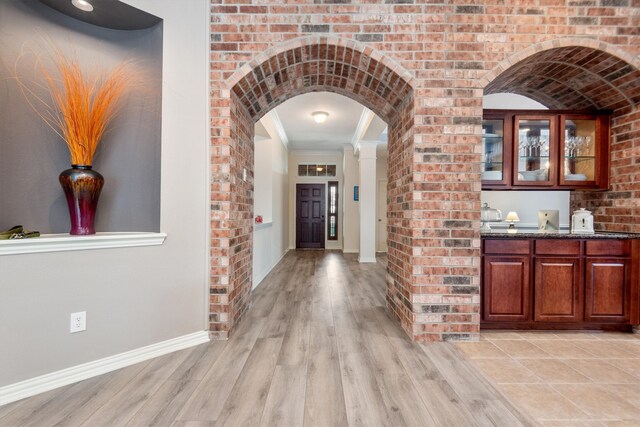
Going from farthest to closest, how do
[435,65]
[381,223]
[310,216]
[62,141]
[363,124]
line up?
[310,216]
[381,223]
[363,124]
[435,65]
[62,141]

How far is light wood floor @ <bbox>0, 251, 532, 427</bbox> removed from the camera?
143 centimetres

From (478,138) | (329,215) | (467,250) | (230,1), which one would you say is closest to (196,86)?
(230,1)

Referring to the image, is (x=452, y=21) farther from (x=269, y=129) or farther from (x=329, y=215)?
(x=329, y=215)

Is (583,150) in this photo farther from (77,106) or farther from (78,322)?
(78,322)

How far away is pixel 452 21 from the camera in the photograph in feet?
7.45

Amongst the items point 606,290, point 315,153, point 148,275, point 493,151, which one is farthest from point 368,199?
point 148,275

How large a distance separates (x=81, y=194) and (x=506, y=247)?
3110mm

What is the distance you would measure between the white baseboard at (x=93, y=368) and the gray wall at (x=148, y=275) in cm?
3

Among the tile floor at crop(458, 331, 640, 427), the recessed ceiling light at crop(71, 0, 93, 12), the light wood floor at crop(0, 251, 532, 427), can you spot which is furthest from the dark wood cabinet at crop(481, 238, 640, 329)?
the recessed ceiling light at crop(71, 0, 93, 12)

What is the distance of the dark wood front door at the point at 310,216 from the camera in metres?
8.41

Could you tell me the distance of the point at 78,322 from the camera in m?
1.78

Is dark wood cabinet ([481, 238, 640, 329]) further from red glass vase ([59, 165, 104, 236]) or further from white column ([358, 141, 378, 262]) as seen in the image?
white column ([358, 141, 378, 262])

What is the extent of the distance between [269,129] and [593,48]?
157 inches

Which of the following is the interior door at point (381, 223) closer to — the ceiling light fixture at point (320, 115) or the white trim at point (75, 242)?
the ceiling light fixture at point (320, 115)
